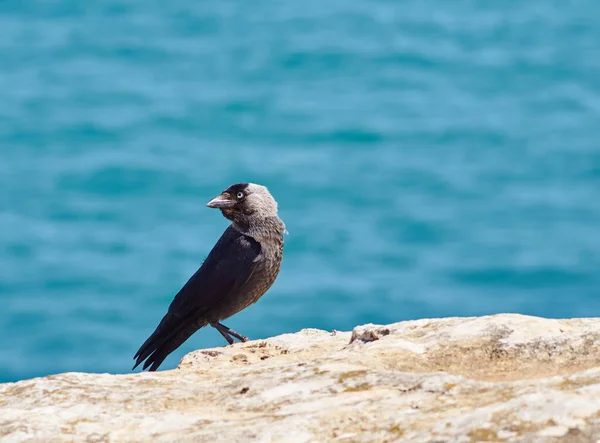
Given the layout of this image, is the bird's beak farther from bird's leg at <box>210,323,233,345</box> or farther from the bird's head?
bird's leg at <box>210,323,233,345</box>

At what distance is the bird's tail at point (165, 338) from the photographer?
8.87 meters

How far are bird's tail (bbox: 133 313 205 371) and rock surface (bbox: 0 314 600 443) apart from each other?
13.7ft

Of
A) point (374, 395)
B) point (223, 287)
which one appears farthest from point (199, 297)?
point (374, 395)

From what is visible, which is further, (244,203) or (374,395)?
(244,203)

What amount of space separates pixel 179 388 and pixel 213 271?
189 inches

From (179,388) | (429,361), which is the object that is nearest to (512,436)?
(429,361)

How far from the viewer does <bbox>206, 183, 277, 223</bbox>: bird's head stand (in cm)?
928

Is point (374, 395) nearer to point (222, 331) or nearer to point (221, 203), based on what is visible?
point (222, 331)

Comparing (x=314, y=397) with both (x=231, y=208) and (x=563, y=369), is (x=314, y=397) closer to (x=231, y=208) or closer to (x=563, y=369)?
(x=563, y=369)

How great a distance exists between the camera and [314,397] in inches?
145

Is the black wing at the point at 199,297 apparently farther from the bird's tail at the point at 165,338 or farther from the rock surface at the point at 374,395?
the rock surface at the point at 374,395

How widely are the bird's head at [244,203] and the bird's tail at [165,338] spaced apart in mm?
1142

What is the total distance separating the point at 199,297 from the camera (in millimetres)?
8883

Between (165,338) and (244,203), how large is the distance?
1498 millimetres
